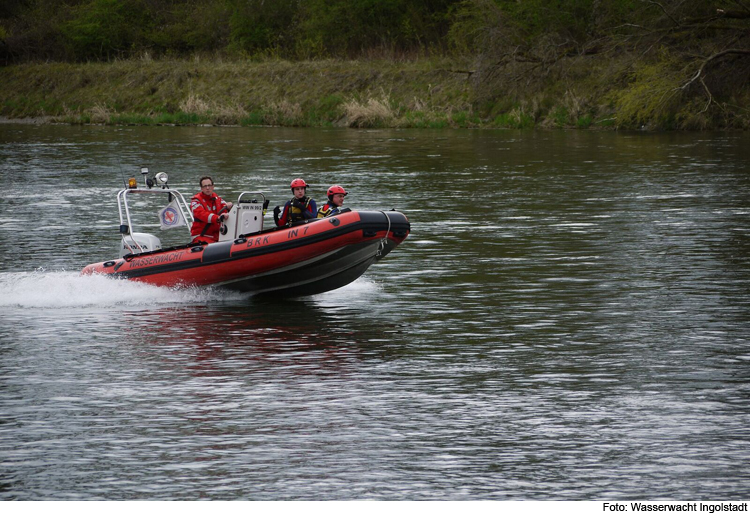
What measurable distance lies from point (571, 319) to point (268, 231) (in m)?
3.23

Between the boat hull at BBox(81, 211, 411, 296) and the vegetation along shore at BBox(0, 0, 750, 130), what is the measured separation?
81.4 feet

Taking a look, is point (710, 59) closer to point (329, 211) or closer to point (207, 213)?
point (329, 211)

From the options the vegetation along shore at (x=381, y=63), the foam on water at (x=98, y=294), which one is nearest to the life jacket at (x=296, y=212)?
the foam on water at (x=98, y=294)

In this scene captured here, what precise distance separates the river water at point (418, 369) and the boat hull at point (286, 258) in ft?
0.74

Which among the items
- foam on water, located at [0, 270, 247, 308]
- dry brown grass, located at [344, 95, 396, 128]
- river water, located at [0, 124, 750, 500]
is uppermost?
dry brown grass, located at [344, 95, 396, 128]

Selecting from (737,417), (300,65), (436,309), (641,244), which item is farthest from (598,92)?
(737,417)

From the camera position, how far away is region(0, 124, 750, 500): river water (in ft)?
22.0

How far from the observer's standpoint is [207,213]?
12.7 meters

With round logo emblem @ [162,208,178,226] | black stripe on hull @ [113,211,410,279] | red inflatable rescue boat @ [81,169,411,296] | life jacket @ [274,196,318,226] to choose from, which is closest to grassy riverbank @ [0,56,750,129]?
life jacket @ [274,196,318,226]

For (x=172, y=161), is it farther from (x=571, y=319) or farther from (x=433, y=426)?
(x=433, y=426)

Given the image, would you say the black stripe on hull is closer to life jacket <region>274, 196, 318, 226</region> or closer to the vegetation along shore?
life jacket <region>274, 196, 318, 226</region>

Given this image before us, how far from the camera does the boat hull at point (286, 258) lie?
11.8 meters

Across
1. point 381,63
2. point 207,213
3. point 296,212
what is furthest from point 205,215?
point 381,63

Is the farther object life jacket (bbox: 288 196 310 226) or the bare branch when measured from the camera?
the bare branch
